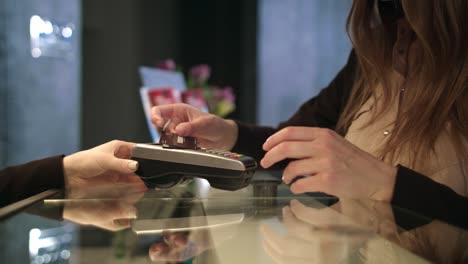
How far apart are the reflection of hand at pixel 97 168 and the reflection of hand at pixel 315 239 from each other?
281mm

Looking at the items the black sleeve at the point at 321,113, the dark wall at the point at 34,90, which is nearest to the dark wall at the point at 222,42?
the dark wall at the point at 34,90

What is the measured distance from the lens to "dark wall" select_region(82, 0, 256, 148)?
8.54ft

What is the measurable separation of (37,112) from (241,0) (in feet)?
6.65

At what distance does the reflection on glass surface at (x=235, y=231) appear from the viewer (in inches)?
12.7

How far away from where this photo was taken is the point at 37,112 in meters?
1.89

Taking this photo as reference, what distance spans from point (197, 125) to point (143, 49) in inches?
92.3

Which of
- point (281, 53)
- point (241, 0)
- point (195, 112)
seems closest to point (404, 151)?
point (195, 112)

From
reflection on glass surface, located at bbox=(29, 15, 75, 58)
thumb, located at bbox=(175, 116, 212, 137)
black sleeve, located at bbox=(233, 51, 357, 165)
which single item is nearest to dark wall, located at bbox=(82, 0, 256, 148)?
reflection on glass surface, located at bbox=(29, 15, 75, 58)

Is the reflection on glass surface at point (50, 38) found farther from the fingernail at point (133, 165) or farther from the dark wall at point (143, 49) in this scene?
the fingernail at point (133, 165)

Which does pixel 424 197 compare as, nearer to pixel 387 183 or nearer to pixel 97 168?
pixel 387 183

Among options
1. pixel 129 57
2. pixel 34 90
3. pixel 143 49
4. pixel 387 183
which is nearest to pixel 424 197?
pixel 387 183

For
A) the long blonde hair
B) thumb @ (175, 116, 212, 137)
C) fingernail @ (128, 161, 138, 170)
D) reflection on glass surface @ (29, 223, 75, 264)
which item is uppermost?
the long blonde hair

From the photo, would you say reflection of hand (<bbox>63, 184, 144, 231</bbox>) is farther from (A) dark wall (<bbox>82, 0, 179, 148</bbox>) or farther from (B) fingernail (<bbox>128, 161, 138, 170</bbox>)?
(A) dark wall (<bbox>82, 0, 179, 148</bbox>)

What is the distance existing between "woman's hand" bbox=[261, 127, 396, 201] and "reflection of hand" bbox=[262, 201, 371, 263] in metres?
0.07
